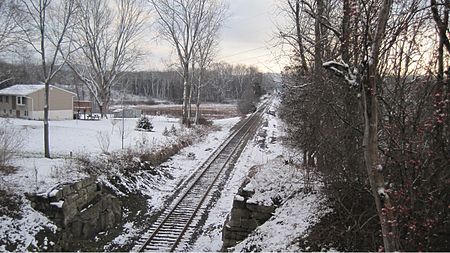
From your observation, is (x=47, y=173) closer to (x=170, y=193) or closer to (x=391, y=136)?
(x=170, y=193)

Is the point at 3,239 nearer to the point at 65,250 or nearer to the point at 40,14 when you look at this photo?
the point at 65,250

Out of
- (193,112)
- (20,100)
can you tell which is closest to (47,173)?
(20,100)

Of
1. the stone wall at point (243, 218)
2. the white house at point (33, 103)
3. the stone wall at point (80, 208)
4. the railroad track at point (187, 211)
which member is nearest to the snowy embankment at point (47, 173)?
the stone wall at point (80, 208)

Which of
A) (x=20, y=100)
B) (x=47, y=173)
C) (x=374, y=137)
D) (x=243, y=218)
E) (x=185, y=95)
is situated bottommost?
(x=243, y=218)

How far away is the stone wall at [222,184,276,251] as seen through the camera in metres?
10.1

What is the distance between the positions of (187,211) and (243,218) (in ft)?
14.0

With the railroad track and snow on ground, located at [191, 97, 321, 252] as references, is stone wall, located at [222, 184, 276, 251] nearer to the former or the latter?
snow on ground, located at [191, 97, 321, 252]

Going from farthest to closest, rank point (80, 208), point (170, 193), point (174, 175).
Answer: point (174, 175)
point (170, 193)
point (80, 208)

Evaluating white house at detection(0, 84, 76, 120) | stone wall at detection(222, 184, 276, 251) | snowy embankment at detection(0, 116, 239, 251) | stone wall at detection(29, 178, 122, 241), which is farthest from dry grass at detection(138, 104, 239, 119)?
stone wall at detection(222, 184, 276, 251)

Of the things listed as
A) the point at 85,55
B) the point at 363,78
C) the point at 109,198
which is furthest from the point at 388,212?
the point at 85,55

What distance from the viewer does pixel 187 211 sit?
46.4 feet

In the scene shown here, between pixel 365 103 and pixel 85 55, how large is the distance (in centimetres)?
4018

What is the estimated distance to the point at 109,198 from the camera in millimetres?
14000

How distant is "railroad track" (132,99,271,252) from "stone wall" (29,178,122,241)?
5.83 feet
